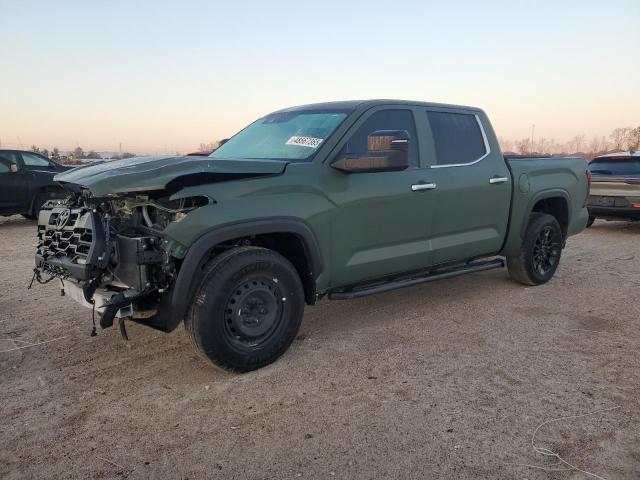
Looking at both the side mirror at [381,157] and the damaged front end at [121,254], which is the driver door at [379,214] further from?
the damaged front end at [121,254]

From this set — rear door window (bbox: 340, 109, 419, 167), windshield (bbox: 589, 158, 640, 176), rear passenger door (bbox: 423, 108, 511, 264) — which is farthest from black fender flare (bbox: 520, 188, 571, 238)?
windshield (bbox: 589, 158, 640, 176)

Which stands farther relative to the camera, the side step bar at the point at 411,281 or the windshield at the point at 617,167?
the windshield at the point at 617,167

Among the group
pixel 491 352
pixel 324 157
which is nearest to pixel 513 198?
pixel 491 352

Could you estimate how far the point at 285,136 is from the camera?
451 centimetres

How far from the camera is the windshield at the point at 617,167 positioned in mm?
9961

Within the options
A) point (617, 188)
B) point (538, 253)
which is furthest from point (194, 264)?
point (617, 188)

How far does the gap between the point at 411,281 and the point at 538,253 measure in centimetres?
223

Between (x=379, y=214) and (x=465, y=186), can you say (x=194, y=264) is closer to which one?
(x=379, y=214)

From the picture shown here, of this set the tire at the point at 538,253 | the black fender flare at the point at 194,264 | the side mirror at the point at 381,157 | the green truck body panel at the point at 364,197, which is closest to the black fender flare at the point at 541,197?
the green truck body panel at the point at 364,197

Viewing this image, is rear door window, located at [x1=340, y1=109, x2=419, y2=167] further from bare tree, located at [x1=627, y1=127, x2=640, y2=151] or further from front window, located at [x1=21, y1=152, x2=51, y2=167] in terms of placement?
bare tree, located at [x1=627, y1=127, x2=640, y2=151]

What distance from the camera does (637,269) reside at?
22.9 ft

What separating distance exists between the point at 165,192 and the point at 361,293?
5.72ft

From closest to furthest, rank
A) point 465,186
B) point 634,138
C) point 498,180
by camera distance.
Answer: point 465,186, point 498,180, point 634,138

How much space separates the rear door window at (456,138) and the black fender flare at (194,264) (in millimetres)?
1967
